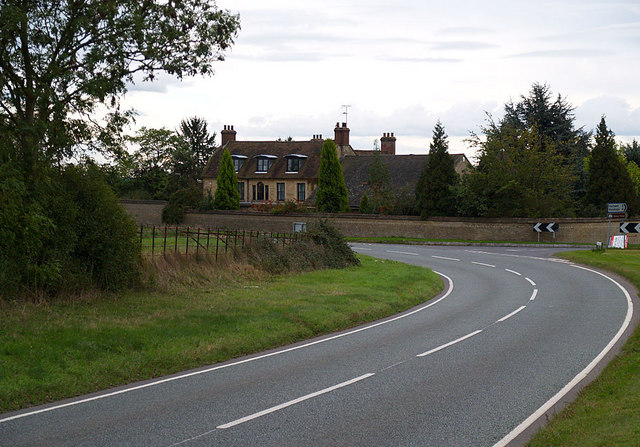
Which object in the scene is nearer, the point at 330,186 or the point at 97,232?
the point at 97,232

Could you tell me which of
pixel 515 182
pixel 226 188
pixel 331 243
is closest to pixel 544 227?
pixel 515 182

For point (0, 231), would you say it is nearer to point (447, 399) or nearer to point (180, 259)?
point (180, 259)

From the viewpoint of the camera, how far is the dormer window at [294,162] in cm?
7725

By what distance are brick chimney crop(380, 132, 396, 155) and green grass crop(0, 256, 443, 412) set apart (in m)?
59.7

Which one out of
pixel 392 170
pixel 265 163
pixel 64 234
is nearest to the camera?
pixel 64 234

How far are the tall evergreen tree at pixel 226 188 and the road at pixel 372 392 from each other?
4937 cm

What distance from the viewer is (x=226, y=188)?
6812 cm

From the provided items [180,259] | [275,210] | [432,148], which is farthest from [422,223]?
[180,259]

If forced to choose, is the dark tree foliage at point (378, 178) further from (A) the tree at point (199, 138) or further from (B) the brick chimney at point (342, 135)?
(A) the tree at point (199, 138)

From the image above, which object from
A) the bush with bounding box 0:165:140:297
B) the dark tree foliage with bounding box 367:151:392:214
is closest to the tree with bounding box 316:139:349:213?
the dark tree foliage with bounding box 367:151:392:214

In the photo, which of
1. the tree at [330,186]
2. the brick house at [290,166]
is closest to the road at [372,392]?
the tree at [330,186]

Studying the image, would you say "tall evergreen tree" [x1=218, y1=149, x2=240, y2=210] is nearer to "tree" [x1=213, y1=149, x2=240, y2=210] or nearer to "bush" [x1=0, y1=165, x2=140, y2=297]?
"tree" [x1=213, y1=149, x2=240, y2=210]

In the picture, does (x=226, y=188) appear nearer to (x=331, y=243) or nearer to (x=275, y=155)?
(x=275, y=155)

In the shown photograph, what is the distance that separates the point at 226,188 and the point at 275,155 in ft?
42.0
